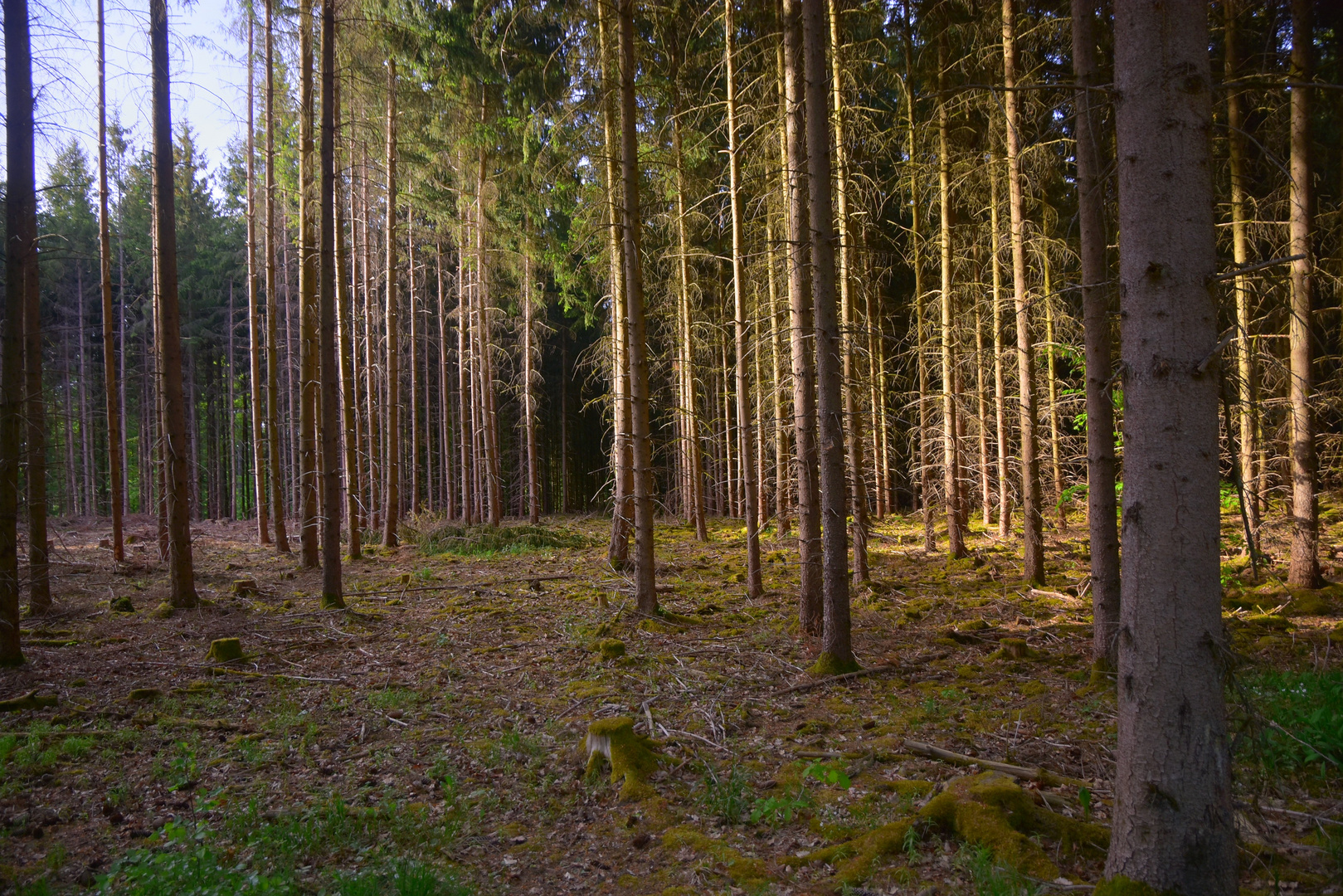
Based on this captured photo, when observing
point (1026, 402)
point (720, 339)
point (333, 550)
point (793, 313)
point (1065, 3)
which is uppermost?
point (1065, 3)

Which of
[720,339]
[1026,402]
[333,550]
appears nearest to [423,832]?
[333,550]

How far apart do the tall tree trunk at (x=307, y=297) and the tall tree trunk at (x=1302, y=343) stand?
15.1m

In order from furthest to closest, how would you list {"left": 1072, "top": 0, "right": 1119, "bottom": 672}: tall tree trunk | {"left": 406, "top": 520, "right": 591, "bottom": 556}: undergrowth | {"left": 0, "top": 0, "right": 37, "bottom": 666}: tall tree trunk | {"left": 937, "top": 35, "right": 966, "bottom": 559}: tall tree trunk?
{"left": 406, "top": 520, "right": 591, "bottom": 556}: undergrowth, {"left": 937, "top": 35, "right": 966, "bottom": 559}: tall tree trunk, {"left": 0, "top": 0, "right": 37, "bottom": 666}: tall tree trunk, {"left": 1072, "top": 0, "right": 1119, "bottom": 672}: tall tree trunk

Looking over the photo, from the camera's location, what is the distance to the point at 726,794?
4.96 meters

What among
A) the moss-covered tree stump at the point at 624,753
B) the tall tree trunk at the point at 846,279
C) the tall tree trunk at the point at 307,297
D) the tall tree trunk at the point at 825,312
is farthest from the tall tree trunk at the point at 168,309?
the tall tree trunk at the point at 846,279

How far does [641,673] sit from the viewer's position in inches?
312

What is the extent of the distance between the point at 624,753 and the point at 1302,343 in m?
10.2

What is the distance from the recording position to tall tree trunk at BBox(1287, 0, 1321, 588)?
29.9 ft

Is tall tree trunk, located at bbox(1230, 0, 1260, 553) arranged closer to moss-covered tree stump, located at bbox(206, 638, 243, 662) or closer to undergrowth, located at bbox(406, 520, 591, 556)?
moss-covered tree stump, located at bbox(206, 638, 243, 662)

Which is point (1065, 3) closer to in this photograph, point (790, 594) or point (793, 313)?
point (793, 313)

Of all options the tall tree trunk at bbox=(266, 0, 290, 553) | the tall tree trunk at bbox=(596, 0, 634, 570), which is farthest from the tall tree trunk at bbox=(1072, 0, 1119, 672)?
the tall tree trunk at bbox=(266, 0, 290, 553)

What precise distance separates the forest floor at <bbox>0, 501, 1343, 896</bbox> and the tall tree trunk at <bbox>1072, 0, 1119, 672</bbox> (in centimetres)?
A: 81

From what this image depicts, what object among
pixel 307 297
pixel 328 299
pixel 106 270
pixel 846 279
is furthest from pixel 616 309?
pixel 106 270

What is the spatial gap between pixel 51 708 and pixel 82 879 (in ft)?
12.0
